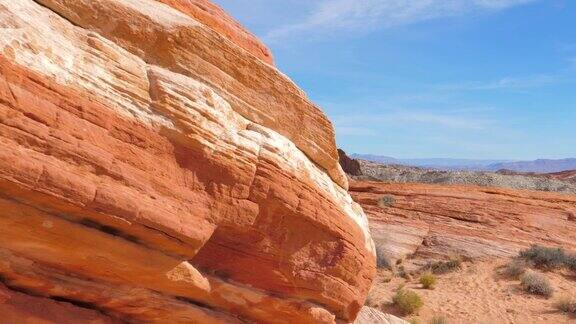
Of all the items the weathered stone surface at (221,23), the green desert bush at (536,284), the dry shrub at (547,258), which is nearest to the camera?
the weathered stone surface at (221,23)

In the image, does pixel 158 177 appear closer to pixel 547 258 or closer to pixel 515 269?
pixel 515 269

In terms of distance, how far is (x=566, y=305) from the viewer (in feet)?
53.8

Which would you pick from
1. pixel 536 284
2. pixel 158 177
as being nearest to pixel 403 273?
pixel 536 284

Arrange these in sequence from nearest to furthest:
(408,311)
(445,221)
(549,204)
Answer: (408,311) → (445,221) → (549,204)

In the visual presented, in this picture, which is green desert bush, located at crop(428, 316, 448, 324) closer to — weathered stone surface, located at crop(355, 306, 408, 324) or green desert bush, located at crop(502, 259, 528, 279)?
weathered stone surface, located at crop(355, 306, 408, 324)

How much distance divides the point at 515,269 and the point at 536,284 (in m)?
1.30

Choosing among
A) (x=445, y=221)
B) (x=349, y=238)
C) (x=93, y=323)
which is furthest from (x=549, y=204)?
(x=93, y=323)

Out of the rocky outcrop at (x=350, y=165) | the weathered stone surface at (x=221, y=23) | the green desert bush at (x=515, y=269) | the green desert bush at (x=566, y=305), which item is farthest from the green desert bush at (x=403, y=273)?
the rocky outcrop at (x=350, y=165)

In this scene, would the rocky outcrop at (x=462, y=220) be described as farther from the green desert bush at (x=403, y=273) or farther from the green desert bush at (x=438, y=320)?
the green desert bush at (x=438, y=320)

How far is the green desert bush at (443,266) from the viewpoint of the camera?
19688 millimetres

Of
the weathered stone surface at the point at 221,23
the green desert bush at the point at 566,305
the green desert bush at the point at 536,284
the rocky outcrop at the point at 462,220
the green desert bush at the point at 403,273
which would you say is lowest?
the green desert bush at the point at 566,305

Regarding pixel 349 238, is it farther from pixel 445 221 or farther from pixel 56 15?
pixel 445 221

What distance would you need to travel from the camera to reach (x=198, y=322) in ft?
23.4

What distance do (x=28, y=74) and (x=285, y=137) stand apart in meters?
3.62
